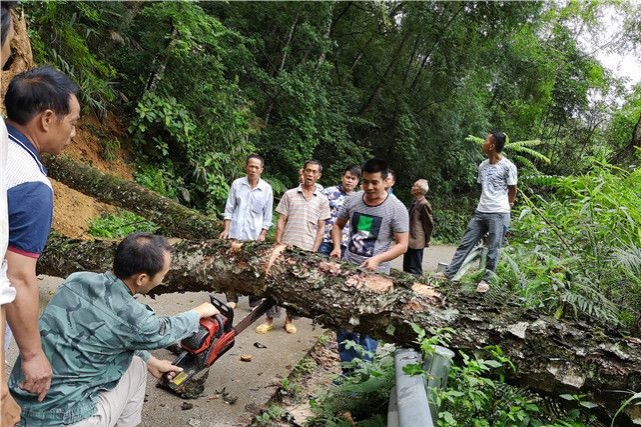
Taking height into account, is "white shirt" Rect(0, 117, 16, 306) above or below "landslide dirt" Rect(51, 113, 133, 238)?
above

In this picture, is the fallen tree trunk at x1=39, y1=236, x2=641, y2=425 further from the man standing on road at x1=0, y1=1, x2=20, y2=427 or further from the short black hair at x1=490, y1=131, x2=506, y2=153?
the short black hair at x1=490, y1=131, x2=506, y2=153

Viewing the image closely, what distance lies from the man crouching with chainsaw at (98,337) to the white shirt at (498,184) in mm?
4647

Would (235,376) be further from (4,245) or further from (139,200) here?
(4,245)

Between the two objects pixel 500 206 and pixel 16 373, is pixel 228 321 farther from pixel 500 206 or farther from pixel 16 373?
pixel 500 206

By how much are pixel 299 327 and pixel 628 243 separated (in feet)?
11.8

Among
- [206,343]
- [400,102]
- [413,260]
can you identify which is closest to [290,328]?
[413,260]

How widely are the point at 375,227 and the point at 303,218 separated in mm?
1573

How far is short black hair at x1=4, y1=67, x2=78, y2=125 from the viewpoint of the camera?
1952mm

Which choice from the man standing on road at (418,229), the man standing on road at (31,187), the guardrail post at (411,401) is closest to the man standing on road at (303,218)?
the man standing on road at (418,229)

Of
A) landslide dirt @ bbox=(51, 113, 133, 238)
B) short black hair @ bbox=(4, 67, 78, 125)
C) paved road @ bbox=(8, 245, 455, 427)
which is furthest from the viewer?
landslide dirt @ bbox=(51, 113, 133, 238)

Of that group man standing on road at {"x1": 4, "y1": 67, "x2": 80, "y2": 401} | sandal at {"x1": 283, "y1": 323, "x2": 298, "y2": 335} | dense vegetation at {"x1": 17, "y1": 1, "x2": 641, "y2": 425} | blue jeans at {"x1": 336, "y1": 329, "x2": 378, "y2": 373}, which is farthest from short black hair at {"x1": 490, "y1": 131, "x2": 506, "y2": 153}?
man standing on road at {"x1": 4, "y1": 67, "x2": 80, "y2": 401}

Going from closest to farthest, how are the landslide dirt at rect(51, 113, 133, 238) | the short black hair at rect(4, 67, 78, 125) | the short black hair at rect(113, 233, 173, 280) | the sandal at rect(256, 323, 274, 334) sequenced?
the short black hair at rect(4, 67, 78, 125)
the short black hair at rect(113, 233, 173, 280)
the sandal at rect(256, 323, 274, 334)
the landslide dirt at rect(51, 113, 133, 238)

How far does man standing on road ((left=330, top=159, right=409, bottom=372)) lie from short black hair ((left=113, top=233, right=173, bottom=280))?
6.77 feet

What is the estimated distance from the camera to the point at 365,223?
167 inches
